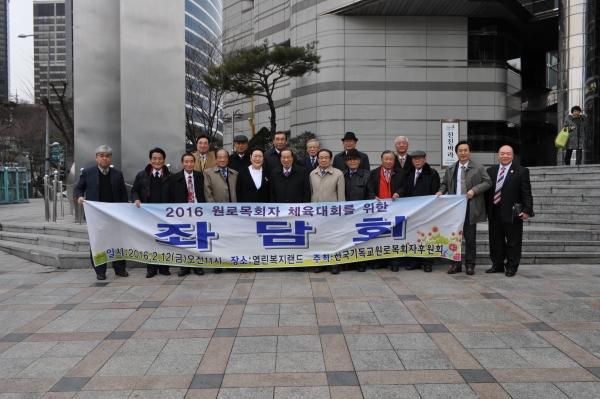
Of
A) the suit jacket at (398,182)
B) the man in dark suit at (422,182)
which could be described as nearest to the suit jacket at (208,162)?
the suit jacket at (398,182)

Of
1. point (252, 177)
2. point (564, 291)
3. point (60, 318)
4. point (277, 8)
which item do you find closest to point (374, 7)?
point (277, 8)

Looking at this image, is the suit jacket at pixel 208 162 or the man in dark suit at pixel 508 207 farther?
the suit jacket at pixel 208 162

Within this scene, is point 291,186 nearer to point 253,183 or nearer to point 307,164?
point 253,183

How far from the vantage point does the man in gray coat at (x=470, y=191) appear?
6.83 metres

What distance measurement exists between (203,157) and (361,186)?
2.72m

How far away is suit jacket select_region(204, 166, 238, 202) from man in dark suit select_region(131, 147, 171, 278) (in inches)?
24.2

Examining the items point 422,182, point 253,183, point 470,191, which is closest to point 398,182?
point 422,182

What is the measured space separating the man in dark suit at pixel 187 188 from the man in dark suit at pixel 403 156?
310 centimetres

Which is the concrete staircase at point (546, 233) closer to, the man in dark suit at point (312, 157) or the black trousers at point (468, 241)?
the black trousers at point (468, 241)

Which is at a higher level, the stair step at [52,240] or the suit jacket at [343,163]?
the suit jacket at [343,163]

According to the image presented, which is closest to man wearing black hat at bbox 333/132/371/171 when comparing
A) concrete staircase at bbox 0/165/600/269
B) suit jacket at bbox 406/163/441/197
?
suit jacket at bbox 406/163/441/197

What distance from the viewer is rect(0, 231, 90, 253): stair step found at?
320 inches

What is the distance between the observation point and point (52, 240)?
345 inches

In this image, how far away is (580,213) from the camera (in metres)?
9.80
